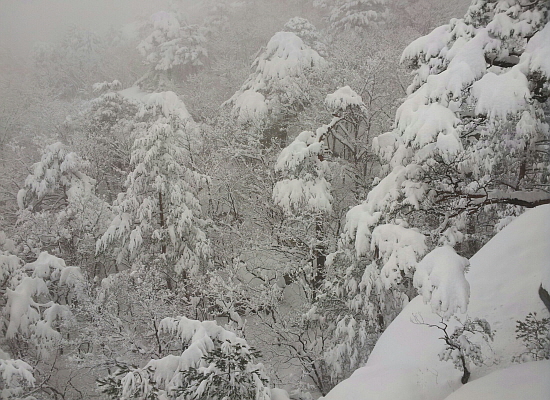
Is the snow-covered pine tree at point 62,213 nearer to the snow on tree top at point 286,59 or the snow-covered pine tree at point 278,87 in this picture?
the snow-covered pine tree at point 278,87

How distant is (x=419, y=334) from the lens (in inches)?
231

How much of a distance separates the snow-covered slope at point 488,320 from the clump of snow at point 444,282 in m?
1.14

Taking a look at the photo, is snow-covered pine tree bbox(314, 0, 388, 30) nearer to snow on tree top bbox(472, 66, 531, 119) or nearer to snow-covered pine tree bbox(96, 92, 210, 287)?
snow-covered pine tree bbox(96, 92, 210, 287)

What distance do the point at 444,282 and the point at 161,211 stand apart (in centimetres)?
868

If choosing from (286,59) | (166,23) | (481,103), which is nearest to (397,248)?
(481,103)

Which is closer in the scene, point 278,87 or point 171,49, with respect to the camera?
point 278,87

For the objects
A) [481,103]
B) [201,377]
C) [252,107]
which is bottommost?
[201,377]

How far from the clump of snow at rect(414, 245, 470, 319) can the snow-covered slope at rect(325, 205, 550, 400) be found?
3.74ft

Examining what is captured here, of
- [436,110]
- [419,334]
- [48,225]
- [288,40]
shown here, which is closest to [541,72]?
[436,110]

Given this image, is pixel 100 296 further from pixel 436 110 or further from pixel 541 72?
pixel 541 72

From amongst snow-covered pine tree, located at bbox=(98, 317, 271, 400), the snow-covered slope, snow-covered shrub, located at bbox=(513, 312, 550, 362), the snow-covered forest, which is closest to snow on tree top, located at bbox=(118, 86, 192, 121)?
the snow-covered forest

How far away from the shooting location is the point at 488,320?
531cm

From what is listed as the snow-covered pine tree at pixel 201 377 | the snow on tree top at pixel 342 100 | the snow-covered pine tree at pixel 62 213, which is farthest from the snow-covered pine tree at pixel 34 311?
the snow on tree top at pixel 342 100

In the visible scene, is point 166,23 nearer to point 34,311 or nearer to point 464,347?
point 34,311
